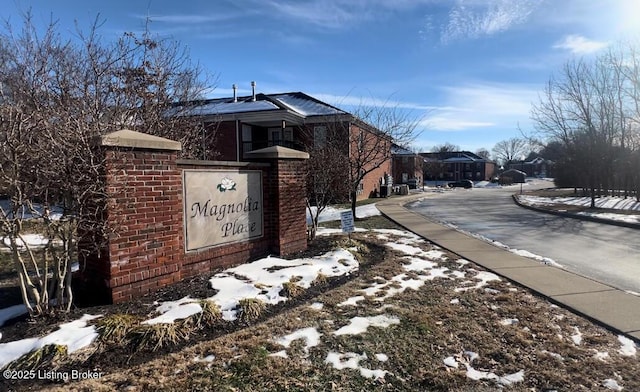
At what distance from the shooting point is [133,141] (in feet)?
13.7

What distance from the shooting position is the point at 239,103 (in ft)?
78.5

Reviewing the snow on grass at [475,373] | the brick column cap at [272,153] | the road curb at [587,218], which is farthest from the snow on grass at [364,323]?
the road curb at [587,218]

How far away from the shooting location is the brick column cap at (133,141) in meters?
3.93

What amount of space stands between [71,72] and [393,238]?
8.18 metres

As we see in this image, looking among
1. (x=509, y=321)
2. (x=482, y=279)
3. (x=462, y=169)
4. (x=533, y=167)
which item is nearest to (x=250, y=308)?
(x=509, y=321)

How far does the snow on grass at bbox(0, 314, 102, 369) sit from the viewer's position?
3.00m

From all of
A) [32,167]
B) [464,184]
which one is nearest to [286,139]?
[32,167]

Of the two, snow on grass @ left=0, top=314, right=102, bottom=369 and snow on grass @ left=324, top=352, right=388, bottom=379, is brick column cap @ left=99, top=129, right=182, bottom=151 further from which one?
snow on grass @ left=324, top=352, right=388, bottom=379

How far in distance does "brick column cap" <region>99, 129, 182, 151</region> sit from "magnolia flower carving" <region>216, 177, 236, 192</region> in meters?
1.08

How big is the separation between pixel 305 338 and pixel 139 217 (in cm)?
238

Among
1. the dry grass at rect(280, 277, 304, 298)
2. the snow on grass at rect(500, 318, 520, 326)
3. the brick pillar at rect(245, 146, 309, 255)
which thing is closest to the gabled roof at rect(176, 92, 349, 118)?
the brick pillar at rect(245, 146, 309, 255)

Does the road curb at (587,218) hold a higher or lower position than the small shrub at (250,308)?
lower

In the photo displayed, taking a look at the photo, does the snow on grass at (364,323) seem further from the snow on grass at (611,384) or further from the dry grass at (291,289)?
the snow on grass at (611,384)

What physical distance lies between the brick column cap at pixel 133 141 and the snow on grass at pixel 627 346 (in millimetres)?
5230
